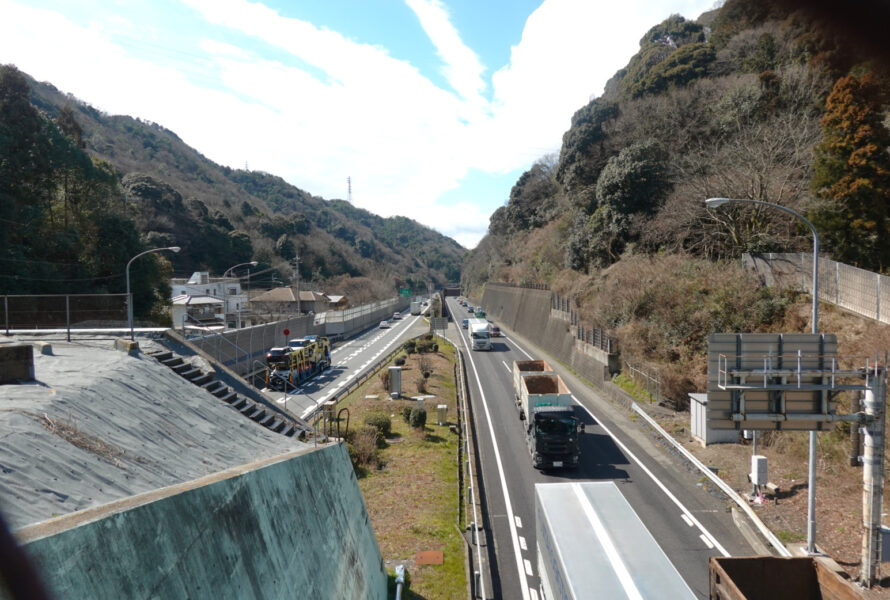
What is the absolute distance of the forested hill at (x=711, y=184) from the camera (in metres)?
21.8

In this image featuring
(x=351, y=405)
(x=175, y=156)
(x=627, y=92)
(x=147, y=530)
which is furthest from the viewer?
(x=175, y=156)

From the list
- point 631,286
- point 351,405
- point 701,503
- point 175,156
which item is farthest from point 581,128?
point 175,156

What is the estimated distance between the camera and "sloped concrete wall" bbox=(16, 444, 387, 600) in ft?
13.0

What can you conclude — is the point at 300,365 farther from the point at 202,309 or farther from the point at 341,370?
the point at 202,309

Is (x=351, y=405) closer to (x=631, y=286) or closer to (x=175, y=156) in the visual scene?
(x=631, y=286)

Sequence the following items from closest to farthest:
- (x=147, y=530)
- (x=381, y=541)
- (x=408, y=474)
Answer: (x=147, y=530)
(x=381, y=541)
(x=408, y=474)

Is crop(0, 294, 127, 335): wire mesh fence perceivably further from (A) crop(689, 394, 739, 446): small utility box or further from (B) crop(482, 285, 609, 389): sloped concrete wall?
(B) crop(482, 285, 609, 389): sloped concrete wall

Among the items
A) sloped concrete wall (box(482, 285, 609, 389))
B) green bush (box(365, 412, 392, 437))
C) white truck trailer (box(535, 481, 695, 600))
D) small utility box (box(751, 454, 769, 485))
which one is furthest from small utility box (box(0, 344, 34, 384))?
sloped concrete wall (box(482, 285, 609, 389))

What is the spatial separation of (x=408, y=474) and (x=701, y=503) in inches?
374

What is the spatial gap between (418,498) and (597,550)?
866 cm

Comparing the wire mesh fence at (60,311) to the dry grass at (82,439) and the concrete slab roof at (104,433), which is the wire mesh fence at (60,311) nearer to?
the concrete slab roof at (104,433)

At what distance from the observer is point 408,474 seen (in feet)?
58.9

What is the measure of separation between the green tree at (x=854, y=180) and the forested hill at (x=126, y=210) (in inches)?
1619

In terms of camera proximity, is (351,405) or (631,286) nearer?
(351,405)
